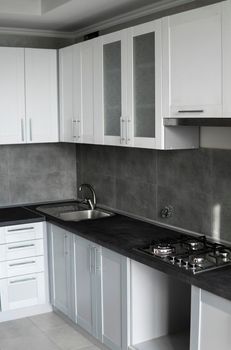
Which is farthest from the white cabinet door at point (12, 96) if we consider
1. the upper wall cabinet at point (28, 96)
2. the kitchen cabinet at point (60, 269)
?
the kitchen cabinet at point (60, 269)

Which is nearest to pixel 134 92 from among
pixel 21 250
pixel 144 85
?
pixel 144 85

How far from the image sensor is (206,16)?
9.26ft

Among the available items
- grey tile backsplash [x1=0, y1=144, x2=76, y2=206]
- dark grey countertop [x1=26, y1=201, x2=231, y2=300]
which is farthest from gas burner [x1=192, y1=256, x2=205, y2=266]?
grey tile backsplash [x1=0, y1=144, x2=76, y2=206]

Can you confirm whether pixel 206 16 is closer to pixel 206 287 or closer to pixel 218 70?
pixel 218 70

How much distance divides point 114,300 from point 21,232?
1.16 meters

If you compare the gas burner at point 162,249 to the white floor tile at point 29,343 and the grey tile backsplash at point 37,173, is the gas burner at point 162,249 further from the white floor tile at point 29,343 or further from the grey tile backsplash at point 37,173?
the grey tile backsplash at point 37,173

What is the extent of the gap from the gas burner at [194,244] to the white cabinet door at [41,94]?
1.79 meters

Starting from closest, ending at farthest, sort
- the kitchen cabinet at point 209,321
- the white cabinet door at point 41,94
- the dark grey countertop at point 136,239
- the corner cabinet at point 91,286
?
the kitchen cabinet at point 209,321
the dark grey countertop at point 136,239
the corner cabinet at point 91,286
the white cabinet door at point 41,94

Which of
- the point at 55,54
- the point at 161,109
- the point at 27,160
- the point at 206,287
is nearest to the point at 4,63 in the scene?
the point at 55,54

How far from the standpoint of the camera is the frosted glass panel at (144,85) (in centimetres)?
333

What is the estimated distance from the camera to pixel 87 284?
3.72m

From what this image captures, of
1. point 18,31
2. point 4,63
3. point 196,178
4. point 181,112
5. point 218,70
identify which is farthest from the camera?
point 18,31

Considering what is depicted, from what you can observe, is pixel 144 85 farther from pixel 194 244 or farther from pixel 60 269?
pixel 60 269

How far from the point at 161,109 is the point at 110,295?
4.16 feet
